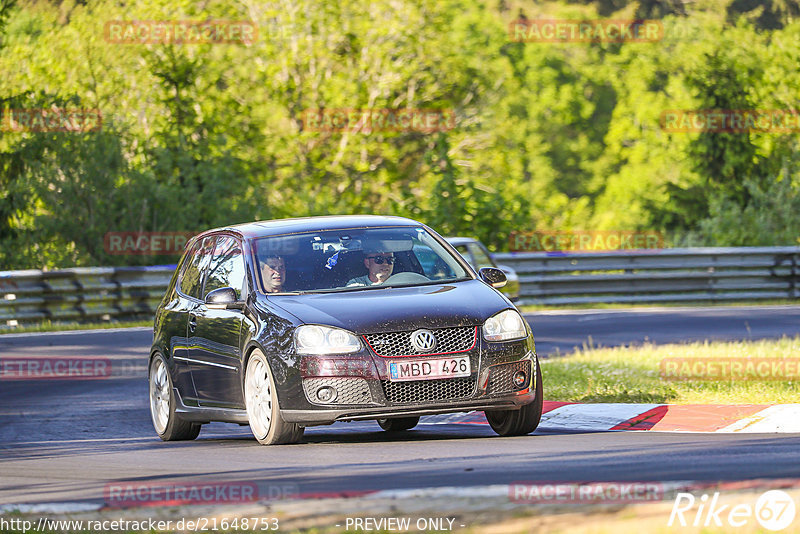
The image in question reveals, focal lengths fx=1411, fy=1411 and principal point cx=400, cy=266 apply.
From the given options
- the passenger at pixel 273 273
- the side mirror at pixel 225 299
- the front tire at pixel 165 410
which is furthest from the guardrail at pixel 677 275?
the side mirror at pixel 225 299

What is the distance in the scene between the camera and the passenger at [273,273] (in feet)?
33.2

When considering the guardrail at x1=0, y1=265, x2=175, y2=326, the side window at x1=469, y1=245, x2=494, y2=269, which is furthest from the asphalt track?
the side window at x1=469, y1=245, x2=494, y2=269

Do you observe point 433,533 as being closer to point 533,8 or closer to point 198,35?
point 198,35

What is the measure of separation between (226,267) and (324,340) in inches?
74.0

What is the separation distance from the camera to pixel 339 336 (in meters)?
9.27

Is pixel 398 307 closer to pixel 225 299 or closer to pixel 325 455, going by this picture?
pixel 325 455

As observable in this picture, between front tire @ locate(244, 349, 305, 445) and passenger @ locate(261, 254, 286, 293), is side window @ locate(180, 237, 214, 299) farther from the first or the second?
front tire @ locate(244, 349, 305, 445)

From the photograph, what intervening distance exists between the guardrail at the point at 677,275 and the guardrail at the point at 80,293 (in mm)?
7956

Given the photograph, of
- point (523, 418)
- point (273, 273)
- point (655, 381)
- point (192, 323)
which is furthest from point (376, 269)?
point (655, 381)

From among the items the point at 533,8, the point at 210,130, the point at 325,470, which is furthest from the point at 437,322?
the point at 533,8

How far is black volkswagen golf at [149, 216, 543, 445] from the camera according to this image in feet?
30.3

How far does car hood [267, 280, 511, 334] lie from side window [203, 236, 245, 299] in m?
0.70

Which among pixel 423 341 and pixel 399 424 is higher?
pixel 423 341

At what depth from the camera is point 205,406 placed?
10680mm
